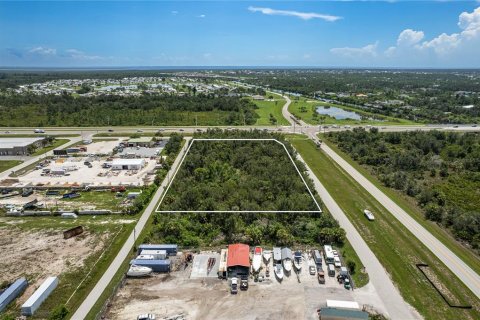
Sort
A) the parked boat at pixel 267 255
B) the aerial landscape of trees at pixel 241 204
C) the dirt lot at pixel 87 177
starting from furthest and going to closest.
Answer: the dirt lot at pixel 87 177
the aerial landscape of trees at pixel 241 204
the parked boat at pixel 267 255

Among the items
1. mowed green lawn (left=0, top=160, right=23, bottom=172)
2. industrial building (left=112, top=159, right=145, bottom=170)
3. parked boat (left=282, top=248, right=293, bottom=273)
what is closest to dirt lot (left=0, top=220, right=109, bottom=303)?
parked boat (left=282, top=248, right=293, bottom=273)

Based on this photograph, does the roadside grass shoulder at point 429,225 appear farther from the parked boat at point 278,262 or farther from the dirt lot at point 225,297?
the parked boat at point 278,262

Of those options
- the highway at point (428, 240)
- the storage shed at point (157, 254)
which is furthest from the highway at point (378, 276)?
the storage shed at point (157, 254)

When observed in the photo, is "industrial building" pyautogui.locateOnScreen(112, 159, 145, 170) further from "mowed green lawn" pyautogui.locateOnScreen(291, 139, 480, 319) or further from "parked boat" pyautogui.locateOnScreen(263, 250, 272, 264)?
"parked boat" pyautogui.locateOnScreen(263, 250, 272, 264)

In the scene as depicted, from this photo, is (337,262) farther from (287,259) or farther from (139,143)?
(139,143)

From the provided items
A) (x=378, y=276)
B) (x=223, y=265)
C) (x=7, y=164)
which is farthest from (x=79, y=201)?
(x=378, y=276)

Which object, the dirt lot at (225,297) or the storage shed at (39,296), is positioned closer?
the storage shed at (39,296)
